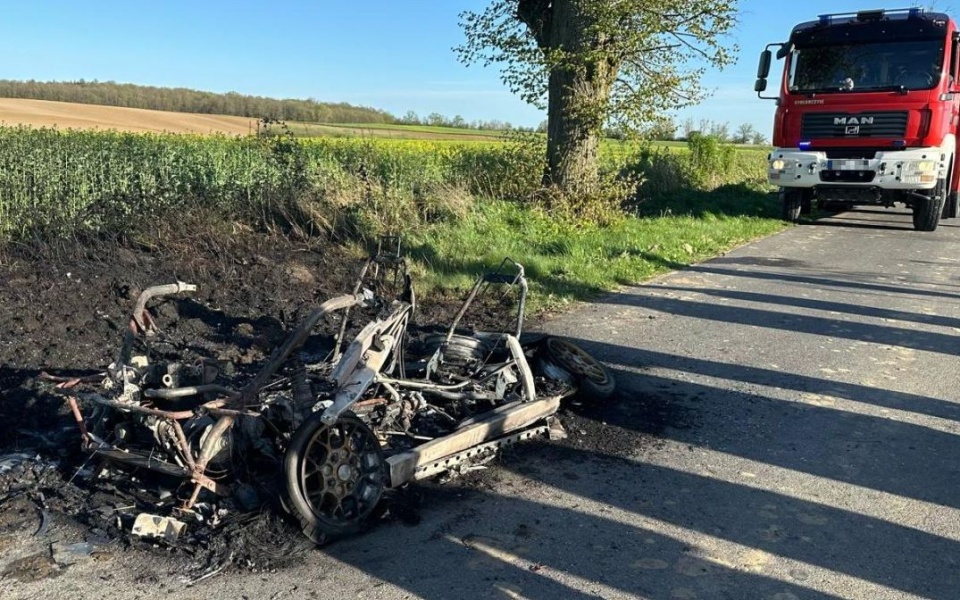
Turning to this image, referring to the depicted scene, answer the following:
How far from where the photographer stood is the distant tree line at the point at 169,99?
40.1m

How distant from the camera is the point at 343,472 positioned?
146 inches

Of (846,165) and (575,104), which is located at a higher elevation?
(575,104)

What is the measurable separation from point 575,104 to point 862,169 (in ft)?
16.4

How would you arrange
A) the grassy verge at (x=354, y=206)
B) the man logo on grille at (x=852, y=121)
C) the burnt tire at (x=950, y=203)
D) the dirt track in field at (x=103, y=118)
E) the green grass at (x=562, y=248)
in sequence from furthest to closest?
1. the dirt track in field at (x=103, y=118)
2. the burnt tire at (x=950, y=203)
3. the man logo on grille at (x=852, y=121)
4. the green grass at (x=562, y=248)
5. the grassy verge at (x=354, y=206)

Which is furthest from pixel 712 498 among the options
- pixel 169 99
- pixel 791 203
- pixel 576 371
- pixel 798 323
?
pixel 169 99

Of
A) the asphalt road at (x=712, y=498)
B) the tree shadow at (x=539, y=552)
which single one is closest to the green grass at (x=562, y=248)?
the asphalt road at (x=712, y=498)

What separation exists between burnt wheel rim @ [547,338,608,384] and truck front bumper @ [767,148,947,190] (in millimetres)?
9752

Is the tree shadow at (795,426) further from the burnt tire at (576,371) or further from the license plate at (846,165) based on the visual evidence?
the license plate at (846,165)

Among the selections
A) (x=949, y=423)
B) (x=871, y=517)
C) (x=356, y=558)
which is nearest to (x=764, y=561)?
(x=871, y=517)

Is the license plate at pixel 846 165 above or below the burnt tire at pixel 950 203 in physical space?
above

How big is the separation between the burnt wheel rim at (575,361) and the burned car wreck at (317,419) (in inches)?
20.0

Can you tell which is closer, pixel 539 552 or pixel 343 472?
pixel 539 552

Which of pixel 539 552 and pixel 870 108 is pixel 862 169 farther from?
pixel 539 552

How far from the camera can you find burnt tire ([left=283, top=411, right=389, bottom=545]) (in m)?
3.50
